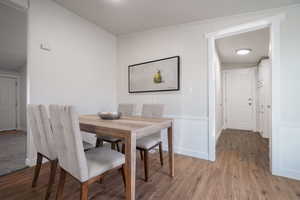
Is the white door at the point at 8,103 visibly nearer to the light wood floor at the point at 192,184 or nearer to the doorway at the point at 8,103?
the doorway at the point at 8,103

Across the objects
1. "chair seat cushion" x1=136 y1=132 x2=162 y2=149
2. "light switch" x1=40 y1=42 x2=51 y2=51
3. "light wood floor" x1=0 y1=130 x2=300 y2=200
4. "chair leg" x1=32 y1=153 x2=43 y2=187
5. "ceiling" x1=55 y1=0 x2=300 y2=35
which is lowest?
"light wood floor" x1=0 y1=130 x2=300 y2=200

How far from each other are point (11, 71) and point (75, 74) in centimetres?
383

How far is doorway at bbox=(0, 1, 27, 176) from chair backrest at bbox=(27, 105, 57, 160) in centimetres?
100

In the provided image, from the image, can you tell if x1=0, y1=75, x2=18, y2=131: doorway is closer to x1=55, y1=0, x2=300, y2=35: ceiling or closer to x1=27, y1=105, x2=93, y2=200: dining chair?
x1=55, y1=0, x2=300, y2=35: ceiling

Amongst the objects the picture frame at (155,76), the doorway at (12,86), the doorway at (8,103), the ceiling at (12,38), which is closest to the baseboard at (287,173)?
the picture frame at (155,76)

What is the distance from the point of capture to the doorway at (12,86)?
2.21m

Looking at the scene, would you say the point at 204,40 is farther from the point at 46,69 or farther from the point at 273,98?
the point at 46,69

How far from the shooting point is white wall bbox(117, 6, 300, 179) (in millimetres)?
1861

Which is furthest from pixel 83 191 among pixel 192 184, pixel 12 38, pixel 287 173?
pixel 12 38

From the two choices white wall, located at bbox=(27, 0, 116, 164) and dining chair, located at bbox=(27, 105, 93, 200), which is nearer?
dining chair, located at bbox=(27, 105, 93, 200)

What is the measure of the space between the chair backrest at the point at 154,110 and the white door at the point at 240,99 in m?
3.87

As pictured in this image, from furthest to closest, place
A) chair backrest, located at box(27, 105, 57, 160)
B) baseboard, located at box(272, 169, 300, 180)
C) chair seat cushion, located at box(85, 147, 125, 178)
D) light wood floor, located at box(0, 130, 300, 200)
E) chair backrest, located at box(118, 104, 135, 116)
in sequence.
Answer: chair backrest, located at box(118, 104, 135, 116) < baseboard, located at box(272, 169, 300, 180) < light wood floor, located at box(0, 130, 300, 200) < chair backrest, located at box(27, 105, 57, 160) < chair seat cushion, located at box(85, 147, 125, 178)

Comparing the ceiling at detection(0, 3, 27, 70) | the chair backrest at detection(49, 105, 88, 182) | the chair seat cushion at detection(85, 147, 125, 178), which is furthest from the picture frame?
the ceiling at detection(0, 3, 27, 70)

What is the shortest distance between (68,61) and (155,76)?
5.18 feet
